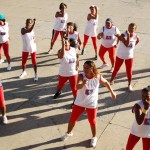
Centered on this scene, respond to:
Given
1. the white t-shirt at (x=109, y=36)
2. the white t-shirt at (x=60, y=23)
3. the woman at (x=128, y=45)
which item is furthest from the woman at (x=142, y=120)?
the white t-shirt at (x=60, y=23)

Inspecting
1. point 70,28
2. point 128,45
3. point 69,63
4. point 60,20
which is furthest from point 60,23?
point 69,63

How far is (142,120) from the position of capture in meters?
4.94

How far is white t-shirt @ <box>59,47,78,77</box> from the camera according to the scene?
7164 mm

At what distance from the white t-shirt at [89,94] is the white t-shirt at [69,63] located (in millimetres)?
A: 1396

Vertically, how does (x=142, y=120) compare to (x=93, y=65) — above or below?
below

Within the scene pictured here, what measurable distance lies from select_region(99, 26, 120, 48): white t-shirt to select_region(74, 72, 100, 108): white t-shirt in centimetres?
320

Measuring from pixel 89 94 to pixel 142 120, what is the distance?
136 centimetres

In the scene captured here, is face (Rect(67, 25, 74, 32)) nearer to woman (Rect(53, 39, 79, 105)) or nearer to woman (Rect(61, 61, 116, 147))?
woman (Rect(53, 39, 79, 105))

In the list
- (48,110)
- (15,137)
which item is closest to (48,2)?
Result: (48,110)

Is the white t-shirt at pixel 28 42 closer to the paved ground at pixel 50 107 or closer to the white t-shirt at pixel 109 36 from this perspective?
the paved ground at pixel 50 107

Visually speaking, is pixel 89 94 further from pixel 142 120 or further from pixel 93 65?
pixel 142 120

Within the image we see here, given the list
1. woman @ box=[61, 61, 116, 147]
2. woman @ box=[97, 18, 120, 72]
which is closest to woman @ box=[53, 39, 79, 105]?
woman @ box=[61, 61, 116, 147]

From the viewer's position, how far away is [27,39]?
8422 mm

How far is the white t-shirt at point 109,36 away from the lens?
872cm
